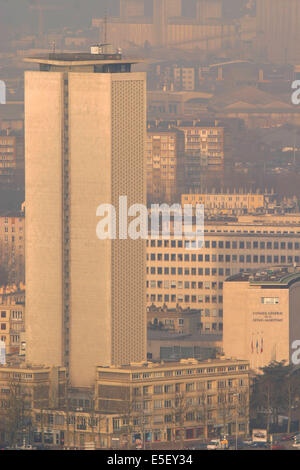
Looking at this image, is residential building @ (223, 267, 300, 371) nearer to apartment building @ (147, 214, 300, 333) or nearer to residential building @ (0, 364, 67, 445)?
residential building @ (0, 364, 67, 445)

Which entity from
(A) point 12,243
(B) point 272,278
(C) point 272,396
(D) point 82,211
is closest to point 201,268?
(B) point 272,278

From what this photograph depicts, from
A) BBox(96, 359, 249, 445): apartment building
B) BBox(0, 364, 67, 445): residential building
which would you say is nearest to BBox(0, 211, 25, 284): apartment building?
BBox(0, 364, 67, 445): residential building

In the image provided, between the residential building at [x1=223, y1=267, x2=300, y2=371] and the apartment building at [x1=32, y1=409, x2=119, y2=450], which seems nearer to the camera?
the apartment building at [x1=32, y1=409, x2=119, y2=450]

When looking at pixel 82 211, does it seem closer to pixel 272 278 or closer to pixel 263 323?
pixel 263 323

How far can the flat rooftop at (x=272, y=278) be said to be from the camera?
126750 mm

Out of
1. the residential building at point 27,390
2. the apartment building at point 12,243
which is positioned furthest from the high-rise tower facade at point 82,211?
the apartment building at point 12,243

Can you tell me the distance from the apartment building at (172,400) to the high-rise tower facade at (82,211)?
11.0ft

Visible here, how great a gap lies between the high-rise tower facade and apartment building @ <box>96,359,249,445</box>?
A: 3338mm

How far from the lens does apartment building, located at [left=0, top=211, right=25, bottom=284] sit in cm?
17075

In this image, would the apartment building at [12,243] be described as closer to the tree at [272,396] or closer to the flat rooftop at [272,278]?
the flat rooftop at [272,278]

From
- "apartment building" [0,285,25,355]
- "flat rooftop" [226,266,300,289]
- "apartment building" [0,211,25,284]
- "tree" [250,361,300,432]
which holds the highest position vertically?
"apartment building" [0,211,25,284]

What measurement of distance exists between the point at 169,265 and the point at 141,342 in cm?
3136

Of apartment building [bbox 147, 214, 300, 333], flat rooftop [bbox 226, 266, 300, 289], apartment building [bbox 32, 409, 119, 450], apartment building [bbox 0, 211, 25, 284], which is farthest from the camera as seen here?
apartment building [bbox 0, 211, 25, 284]
